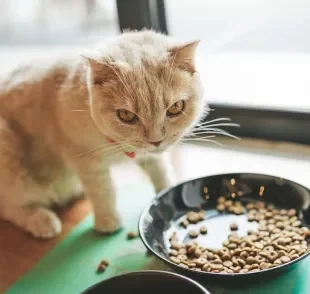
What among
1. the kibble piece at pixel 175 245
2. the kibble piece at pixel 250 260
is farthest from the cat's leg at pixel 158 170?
the kibble piece at pixel 250 260

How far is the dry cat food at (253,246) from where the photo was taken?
3.26 ft

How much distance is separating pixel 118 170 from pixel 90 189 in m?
0.32

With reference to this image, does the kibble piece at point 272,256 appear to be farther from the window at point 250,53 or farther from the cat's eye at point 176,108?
the window at point 250,53

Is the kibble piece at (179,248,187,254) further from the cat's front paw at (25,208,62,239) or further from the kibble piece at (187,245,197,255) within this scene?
the cat's front paw at (25,208,62,239)

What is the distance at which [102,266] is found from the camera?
1.08 meters

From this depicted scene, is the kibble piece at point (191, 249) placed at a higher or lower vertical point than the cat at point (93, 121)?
lower

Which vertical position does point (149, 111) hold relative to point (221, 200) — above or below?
above

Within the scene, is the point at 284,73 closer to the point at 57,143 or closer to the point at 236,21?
the point at 236,21

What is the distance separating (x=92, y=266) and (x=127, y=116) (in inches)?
12.4

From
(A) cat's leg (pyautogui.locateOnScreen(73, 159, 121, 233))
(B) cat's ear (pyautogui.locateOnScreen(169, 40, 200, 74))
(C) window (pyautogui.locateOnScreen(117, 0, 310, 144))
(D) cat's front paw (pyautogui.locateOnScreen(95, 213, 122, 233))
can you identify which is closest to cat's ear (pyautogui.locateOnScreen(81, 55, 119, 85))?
(B) cat's ear (pyautogui.locateOnScreen(169, 40, 200, 74))

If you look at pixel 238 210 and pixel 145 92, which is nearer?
pixel 145 92

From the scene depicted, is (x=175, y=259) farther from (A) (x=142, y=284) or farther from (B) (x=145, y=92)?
(B) (x=145, y=92)

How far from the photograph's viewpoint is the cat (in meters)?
1.00

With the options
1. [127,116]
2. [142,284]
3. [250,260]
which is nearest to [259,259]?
[250,260]
